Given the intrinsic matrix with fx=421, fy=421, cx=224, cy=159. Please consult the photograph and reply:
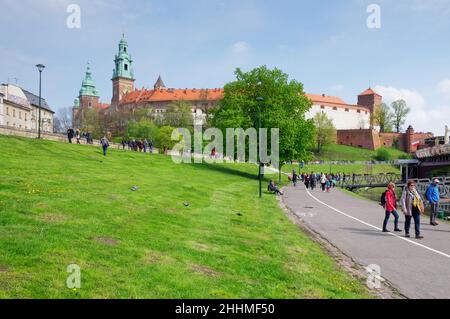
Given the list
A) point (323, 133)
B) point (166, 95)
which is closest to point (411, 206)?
point (323, 133)

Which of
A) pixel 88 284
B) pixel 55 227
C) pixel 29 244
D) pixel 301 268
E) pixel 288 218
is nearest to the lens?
pixel 88 284

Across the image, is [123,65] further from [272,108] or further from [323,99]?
[272,108]

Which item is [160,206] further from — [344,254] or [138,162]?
[138,162]

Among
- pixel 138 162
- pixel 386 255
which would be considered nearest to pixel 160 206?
pixel 386 255

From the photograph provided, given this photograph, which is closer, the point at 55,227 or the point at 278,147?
the point at 55,227

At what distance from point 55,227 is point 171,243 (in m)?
2.80

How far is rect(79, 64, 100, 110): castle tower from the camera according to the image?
559ft

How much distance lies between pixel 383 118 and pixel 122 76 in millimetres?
103546

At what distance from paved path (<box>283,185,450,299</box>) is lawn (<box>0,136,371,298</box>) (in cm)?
101

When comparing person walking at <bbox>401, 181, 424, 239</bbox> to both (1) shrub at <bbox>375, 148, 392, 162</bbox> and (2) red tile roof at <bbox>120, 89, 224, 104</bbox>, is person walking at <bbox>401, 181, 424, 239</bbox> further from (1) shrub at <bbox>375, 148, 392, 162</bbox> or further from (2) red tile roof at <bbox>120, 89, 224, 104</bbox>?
(2) red tile roof at <bbox>120, 89, 224, 104</bbox>

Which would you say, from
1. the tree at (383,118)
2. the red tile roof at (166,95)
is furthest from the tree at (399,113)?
the red tile roof at (166,95)

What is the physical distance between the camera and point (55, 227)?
10117mm

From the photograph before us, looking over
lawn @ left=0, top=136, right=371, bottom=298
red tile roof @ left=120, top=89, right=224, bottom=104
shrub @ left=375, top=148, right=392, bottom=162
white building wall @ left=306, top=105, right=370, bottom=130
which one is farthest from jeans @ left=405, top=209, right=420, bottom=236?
white building wall @ left=306, top=105, right=370, bottom=130

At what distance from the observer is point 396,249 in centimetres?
1221
